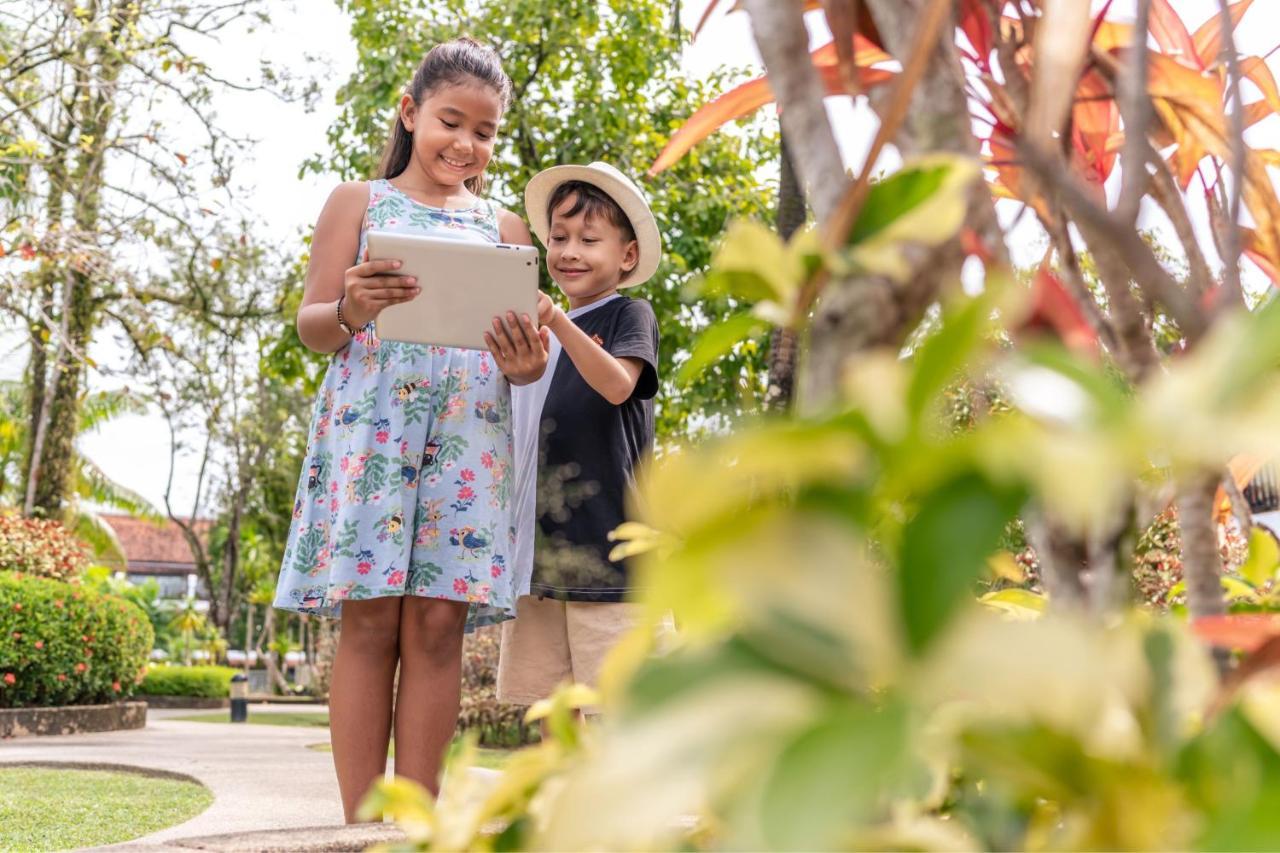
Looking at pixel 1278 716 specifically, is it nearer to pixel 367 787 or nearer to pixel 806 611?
pixel 806 611

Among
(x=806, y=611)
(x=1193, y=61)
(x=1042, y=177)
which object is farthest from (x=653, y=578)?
(x=1193, y=61)

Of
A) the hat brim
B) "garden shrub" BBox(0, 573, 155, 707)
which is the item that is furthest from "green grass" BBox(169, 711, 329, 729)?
the hat brim

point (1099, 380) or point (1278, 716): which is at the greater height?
point (1099, 380)

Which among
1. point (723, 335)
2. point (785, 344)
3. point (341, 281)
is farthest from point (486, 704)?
point (723, 335)

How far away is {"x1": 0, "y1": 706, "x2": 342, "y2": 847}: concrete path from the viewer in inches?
156

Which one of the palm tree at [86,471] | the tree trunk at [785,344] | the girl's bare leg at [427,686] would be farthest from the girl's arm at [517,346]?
the palm tree at [86,471]

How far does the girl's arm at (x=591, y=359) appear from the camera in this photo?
90.0 inches

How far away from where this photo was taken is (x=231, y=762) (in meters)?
6.48

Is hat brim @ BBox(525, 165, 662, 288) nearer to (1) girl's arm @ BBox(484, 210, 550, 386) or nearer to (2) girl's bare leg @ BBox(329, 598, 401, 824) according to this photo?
(1) girl's arm @ BBox(484, 210, 550, 386)

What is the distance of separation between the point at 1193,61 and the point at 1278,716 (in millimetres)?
616

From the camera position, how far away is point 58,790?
494 centimetres

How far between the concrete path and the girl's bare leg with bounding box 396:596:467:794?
0.81 feet

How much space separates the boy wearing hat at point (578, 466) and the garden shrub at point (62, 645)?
8065 millimetres

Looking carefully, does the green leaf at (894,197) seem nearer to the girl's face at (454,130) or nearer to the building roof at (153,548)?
the girl's face at (454,130)
